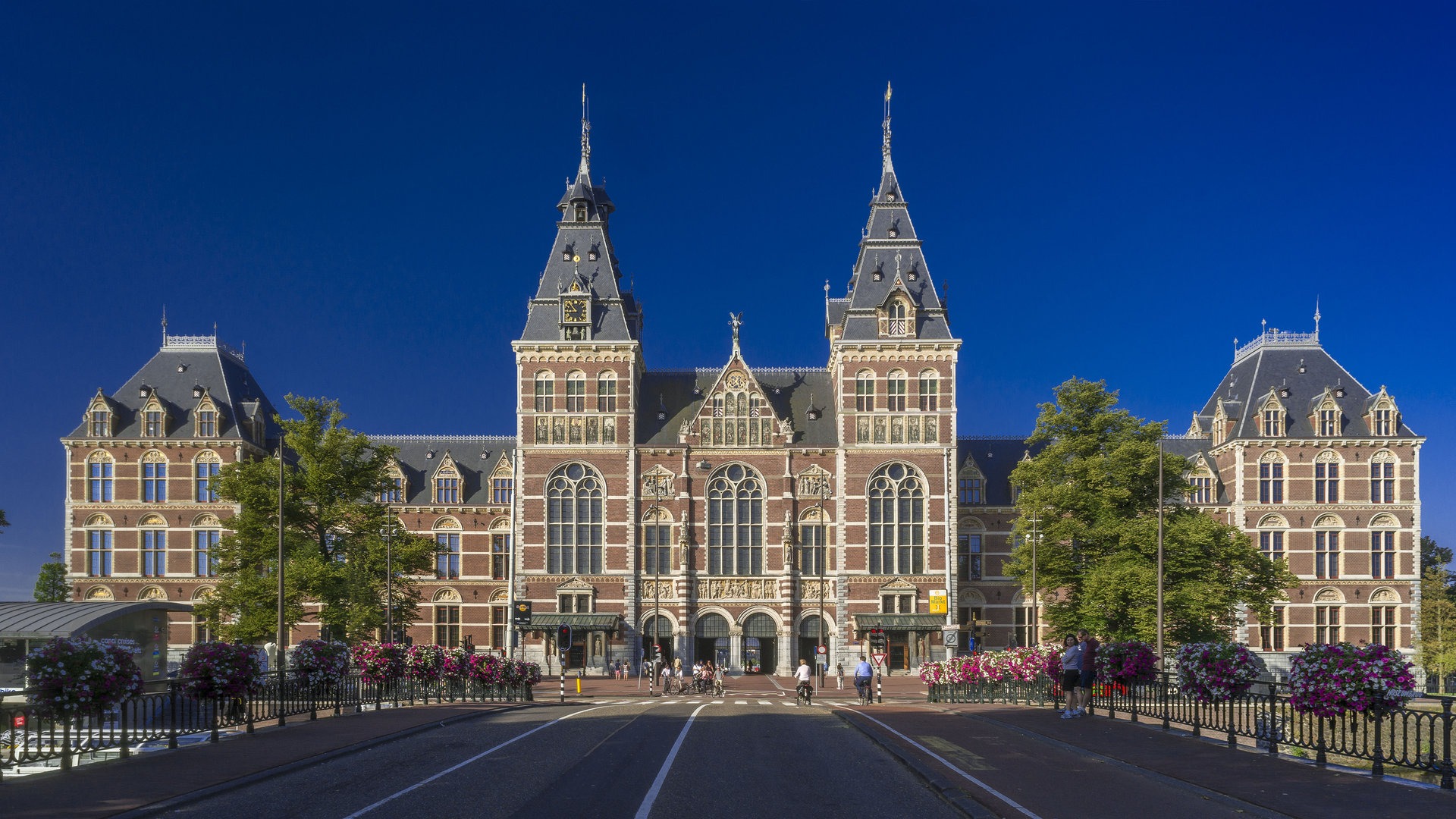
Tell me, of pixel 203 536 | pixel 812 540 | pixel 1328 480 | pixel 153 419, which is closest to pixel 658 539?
pixel 812 540

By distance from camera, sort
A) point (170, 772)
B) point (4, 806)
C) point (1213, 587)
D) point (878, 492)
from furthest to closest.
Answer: point (878, 492) < point (1213, 587) < point (170, 772) < point (4, 806)

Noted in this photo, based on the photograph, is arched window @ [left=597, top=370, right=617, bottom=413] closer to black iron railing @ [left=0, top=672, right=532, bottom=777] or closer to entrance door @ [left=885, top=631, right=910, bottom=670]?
entrance door @ [left=885, top=631, right=910, bottom=670]

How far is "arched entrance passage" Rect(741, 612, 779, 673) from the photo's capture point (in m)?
60.2

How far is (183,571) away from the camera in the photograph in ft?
204

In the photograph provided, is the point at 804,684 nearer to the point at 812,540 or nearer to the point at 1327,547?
the point at 812,540

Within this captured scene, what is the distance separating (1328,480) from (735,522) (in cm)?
3205

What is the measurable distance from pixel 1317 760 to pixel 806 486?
43504 millimetres

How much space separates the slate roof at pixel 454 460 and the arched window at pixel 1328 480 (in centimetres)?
4538

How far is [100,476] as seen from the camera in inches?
2456

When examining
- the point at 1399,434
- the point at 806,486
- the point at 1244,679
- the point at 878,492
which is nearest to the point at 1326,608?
the point at 1399,434

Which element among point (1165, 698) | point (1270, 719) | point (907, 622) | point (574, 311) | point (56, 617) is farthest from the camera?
point (574, 311)

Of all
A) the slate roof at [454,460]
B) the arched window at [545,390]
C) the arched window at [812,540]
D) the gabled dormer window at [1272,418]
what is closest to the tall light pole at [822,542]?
the arched window at [812,540]

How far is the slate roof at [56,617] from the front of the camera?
87.9ft

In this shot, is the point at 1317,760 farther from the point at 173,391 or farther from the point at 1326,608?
the point at 173,391
